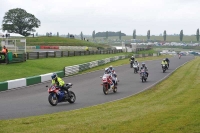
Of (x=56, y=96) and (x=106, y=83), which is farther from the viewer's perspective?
(x=106, y=83)

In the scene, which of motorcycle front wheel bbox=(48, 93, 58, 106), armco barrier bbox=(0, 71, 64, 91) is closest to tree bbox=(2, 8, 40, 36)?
armco barrier bbox=(0, 71, 64, 91)

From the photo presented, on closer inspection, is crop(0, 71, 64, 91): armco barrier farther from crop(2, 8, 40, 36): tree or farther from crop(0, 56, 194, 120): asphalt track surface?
crop(2, 8, 40, 36): tree

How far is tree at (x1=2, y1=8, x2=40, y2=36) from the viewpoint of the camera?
114 meters

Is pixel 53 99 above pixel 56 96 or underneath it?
underneath

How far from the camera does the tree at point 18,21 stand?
4493 inches

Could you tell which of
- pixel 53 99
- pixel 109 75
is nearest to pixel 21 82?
pixel 109 75

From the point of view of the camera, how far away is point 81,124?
35.7ft

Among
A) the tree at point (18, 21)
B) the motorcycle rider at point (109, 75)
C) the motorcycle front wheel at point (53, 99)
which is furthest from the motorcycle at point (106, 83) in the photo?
the tree at point (18, 21)

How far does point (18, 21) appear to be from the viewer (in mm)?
115625

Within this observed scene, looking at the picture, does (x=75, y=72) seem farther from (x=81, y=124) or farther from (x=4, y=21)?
(x=4, y=21)

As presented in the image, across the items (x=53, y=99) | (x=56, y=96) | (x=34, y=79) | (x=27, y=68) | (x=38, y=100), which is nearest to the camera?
(x=53, y=99)

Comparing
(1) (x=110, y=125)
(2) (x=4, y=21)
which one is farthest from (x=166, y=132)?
A: (2) (x=4, y=21)

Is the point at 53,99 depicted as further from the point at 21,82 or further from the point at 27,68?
the point at 27,68

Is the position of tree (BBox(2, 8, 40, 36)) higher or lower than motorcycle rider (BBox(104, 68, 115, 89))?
higher
